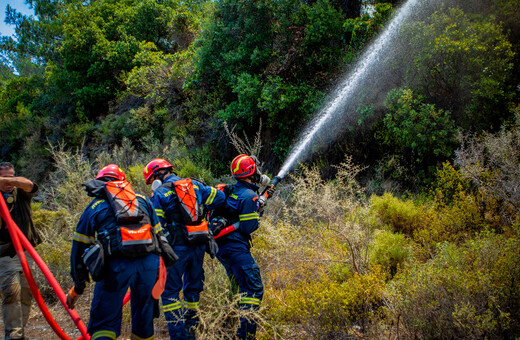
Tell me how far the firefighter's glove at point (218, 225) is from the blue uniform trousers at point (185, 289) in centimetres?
24

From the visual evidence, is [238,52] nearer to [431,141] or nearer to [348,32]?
[348,32]

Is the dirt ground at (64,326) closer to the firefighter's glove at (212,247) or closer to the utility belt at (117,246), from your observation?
the firefighter's glove at (212,247)

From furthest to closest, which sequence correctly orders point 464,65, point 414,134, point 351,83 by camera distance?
point 351,83, point 414,134, point 464,65

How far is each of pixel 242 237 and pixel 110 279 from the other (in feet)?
5.07

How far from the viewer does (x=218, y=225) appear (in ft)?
14.1

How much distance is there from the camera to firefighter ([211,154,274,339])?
13.2ft

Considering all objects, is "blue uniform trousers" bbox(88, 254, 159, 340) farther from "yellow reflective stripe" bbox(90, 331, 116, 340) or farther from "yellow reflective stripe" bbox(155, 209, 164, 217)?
"yellow reflective stripe" bbox(155, 209, 164, 217)

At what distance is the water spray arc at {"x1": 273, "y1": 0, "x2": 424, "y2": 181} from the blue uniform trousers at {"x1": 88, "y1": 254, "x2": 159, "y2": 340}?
5059 millimetres

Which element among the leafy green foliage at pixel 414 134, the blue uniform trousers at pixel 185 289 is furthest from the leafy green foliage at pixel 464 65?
the blue uniform trousers at pixel 185 289

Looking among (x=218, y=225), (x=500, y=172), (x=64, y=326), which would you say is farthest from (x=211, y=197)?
(x=500, y=172)

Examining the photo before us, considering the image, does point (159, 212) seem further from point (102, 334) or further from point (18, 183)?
point (18, 183)

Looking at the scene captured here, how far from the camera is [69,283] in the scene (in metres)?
6.25

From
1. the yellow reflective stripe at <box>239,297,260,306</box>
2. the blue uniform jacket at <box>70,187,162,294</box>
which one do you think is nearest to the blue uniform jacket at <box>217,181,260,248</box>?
the yellow reflective stripe at <box>239,297,260,306</box>

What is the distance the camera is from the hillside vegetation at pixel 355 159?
12.2 feet
